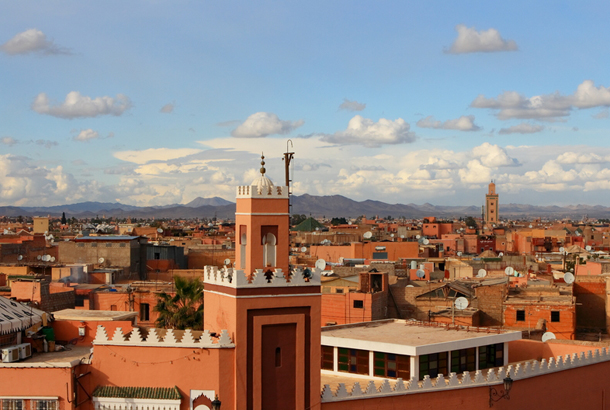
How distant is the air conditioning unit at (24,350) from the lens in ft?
59.3

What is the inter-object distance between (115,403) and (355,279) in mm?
21173

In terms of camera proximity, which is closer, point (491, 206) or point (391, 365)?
point (391, 365)

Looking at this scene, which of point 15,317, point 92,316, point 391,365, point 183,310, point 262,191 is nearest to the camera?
point 262,191

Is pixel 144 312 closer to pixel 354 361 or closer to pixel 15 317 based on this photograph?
pixel 15 317

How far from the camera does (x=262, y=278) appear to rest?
16547mm

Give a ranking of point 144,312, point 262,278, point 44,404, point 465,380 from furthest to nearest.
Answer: point 144,312, point 465,380, point 262,278, point 44,404

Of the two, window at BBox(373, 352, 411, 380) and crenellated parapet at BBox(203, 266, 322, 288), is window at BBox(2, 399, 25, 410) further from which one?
window at BBox(373, 352, 411, 380)

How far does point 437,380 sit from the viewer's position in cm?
1905

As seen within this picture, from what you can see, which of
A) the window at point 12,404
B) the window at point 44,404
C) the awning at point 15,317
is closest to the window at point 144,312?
the awning at point 15,317

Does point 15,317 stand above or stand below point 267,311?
below

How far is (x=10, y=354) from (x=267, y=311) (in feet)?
19.2

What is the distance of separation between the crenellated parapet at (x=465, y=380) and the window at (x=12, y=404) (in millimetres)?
6526

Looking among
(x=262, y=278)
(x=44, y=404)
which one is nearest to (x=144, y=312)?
(x=44, y=404)

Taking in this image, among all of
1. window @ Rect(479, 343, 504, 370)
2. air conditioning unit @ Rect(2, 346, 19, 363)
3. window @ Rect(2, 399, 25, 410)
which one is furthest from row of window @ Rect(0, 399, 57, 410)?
window @ Rect(479, 343, 504, 370)
